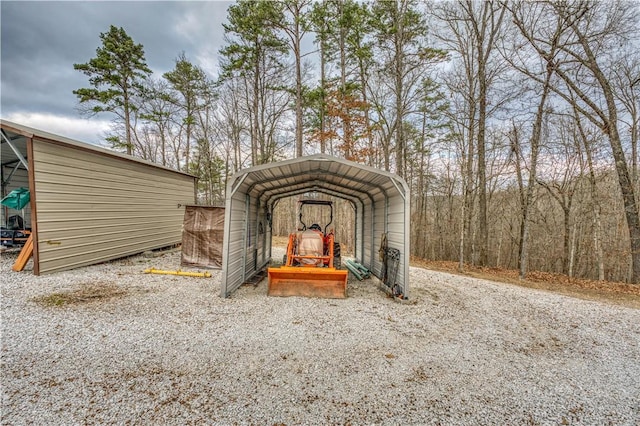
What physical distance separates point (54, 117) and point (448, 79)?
1735cm

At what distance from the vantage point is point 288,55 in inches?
537

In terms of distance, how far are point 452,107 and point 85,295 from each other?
1485 cm

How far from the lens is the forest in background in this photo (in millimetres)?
8820

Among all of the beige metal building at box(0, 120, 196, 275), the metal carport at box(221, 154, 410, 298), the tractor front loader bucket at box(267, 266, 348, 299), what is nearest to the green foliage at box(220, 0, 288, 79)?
the beige metal building at box(0, 120, 196, 275)

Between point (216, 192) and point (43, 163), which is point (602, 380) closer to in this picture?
point (43, 163)

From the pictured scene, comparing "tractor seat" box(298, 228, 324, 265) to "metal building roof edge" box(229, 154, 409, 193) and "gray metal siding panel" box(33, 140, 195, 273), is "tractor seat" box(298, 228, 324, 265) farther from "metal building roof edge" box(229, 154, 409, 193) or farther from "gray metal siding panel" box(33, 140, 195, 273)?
"gray metal siding panel" box(33, 140, 195, 273)

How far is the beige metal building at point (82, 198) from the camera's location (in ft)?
19.4

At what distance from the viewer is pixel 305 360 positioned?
309 cm

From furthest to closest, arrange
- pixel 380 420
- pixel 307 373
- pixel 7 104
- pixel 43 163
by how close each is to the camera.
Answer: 1. pixel 7 104
2. pixel 43 163
3. pixel 307 373
4. pixel 380 420

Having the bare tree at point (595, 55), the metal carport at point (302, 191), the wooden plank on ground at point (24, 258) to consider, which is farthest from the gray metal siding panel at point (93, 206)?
the bare tree at point (595, 55)

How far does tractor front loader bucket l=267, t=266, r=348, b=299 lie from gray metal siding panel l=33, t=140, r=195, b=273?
5314mm

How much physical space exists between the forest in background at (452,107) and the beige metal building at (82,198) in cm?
637

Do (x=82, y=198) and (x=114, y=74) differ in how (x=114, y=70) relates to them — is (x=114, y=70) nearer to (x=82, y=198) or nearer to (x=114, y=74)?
(x=114, y=74)

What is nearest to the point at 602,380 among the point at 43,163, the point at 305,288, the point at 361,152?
the point at 305,288
